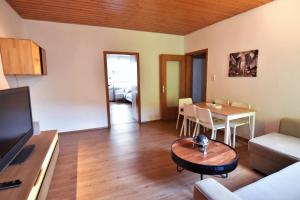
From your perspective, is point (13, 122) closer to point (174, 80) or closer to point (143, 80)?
point (143, 80)

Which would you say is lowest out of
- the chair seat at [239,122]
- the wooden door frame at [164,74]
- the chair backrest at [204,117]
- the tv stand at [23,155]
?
the chair seat at [239,122]

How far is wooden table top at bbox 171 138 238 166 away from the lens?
5.71ft

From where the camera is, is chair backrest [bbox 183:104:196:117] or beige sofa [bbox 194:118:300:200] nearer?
beige sofa [bbox 194:118:300:200]

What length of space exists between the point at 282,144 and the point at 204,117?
115 centimetres

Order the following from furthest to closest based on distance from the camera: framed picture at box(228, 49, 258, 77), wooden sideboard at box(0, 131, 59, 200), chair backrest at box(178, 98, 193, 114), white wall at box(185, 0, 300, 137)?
chair backrest at box(178, 98, 193, 114), framed picture at box(228, 49, 258, 77), white wall at box(185, 0, 300, 137), wooden sideboard at box(0, 131, 59, 200)

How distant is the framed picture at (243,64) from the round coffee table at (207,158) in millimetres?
1930

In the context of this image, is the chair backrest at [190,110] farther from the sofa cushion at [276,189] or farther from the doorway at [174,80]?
the sofa cushion at [276,189]

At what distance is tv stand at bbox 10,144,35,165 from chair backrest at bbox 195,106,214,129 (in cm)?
259

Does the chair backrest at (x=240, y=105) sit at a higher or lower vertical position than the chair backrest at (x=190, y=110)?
higher

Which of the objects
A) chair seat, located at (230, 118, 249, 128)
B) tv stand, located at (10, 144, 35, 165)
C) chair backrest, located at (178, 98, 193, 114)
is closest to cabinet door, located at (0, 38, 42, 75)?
tv stand, located at (10, 144, 35, 165)

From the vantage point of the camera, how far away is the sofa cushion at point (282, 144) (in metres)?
1.94

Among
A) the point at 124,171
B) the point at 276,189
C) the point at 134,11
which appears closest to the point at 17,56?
the point at 134,11

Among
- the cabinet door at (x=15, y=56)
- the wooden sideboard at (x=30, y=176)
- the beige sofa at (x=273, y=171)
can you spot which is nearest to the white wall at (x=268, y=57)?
the beige sofa at (x=273, y=171)

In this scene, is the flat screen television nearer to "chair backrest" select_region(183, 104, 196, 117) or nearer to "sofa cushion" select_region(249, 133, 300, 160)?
"chair backrest" select_region(183, 104, 196, 117)
